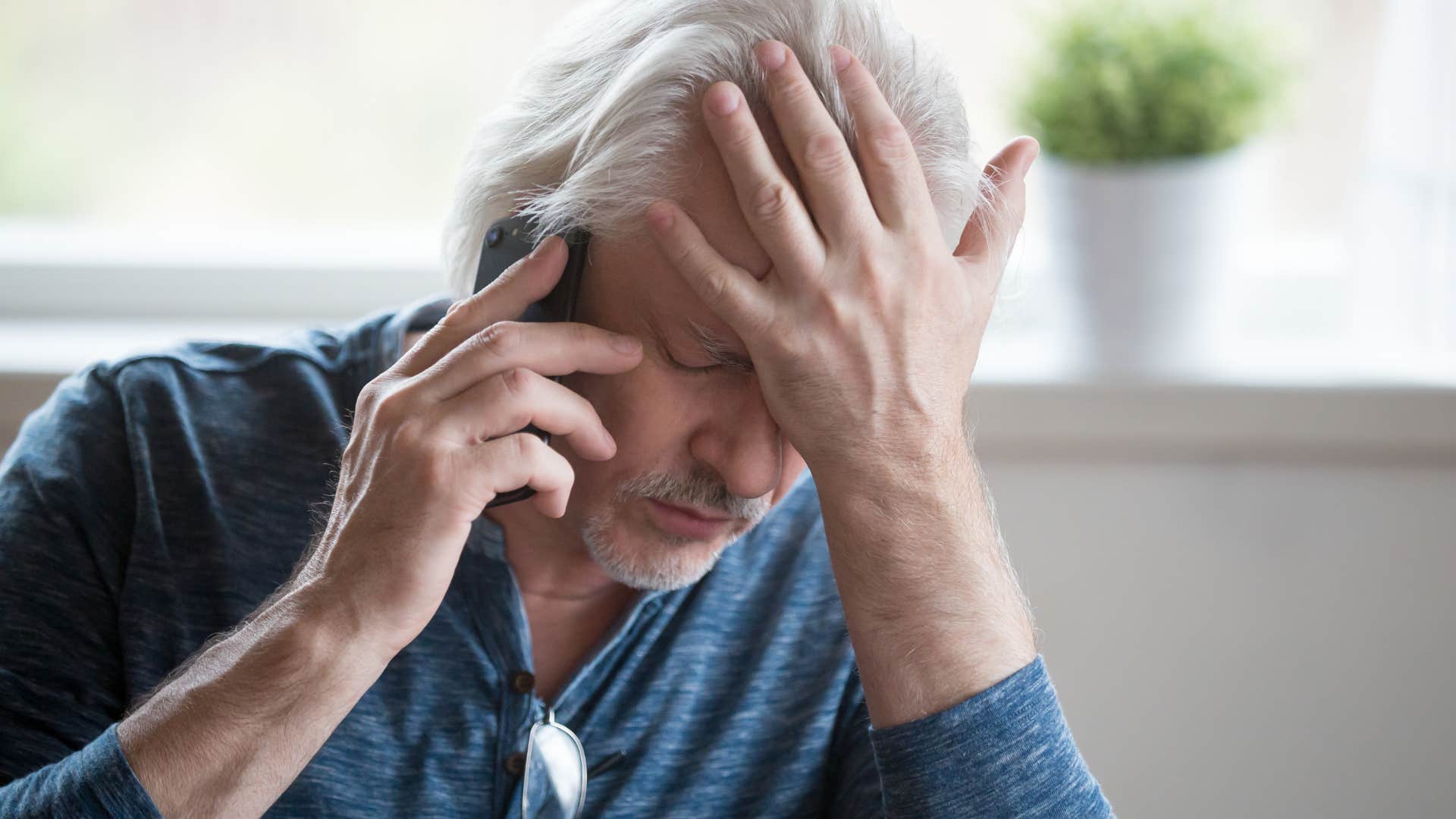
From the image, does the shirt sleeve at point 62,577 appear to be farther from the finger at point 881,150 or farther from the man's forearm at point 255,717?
the finger at point 881,150

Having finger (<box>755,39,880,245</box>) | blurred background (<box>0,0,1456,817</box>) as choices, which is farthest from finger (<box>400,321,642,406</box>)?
blurred background (<box>0,0,1456,817</box>)

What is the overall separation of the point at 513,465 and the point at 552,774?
1.09ft

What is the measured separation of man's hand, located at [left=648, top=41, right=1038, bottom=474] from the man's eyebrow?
4cm

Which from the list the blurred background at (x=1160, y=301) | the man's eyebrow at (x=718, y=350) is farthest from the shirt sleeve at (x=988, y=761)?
the blurred background at (x=1160, y=301)

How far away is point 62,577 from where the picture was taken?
1.17 metres

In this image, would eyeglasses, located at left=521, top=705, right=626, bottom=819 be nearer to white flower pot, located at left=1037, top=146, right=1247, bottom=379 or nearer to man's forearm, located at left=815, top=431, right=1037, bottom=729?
man's forearm, located at left=815, top=431, right=1037, bottom=729

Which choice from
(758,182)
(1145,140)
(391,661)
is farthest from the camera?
(1145,140)

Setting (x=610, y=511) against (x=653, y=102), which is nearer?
(x=653, y=102)

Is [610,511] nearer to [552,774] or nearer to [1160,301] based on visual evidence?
[552,774]

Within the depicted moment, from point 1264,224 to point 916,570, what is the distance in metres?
1.33

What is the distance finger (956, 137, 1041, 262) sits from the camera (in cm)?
113

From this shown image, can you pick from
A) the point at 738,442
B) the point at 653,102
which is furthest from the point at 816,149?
the point at 738,442

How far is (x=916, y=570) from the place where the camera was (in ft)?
3.47

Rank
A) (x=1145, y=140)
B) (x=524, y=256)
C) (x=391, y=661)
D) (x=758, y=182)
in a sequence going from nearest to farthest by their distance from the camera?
(x=758, y=182) → (x=524, y=256) → (x=391, y=661) → (x=1145, y=140)
